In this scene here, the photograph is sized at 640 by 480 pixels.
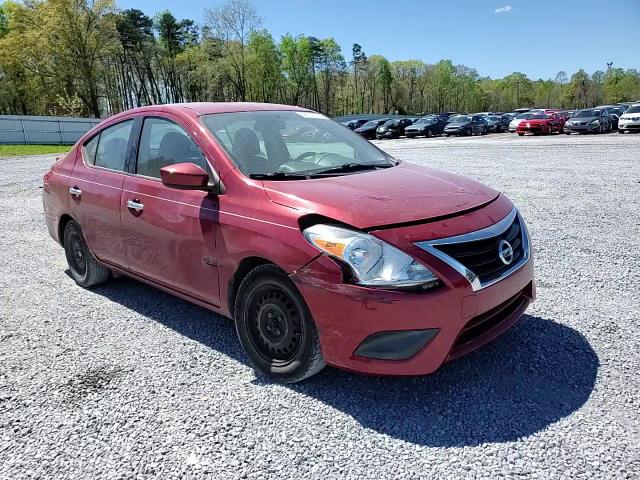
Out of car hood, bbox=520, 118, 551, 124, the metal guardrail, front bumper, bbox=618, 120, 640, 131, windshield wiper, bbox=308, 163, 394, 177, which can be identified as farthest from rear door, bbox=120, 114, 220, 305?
the metal guardrail

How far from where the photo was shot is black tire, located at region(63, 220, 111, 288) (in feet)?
15.0

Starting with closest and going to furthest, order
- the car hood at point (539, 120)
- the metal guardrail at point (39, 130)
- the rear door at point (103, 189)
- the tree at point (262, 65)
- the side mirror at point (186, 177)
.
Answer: the side mirror at point (186, 177)
the rear door at point (103, 189)
the car hood at point (539, 120)
the metal guardrail at point (39, 130)
the tree at point (262, 65)

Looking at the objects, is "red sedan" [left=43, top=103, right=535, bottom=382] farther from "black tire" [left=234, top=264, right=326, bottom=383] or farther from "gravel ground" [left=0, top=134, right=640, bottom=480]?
"gravel ground" [left=0, top=134, right=640, bottom=480]

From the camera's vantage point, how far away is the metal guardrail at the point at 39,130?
3131cm

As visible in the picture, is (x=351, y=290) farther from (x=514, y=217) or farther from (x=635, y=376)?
(x=635, y=376)

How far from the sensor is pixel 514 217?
3.14 m

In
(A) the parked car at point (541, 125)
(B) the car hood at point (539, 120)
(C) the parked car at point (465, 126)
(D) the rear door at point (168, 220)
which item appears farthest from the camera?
(C) the parked car at point (465, 126)

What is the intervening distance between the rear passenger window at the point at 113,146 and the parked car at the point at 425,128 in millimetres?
35156

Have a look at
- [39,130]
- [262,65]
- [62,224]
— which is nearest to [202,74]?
[262,65]

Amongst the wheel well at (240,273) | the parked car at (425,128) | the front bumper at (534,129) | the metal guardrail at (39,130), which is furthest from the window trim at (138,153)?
the parked car at (425,128)

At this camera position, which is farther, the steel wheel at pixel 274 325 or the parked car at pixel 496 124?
the parked car at pixel 496 124

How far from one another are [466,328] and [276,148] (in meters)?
1.82

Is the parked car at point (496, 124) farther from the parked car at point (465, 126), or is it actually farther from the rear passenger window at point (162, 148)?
the rear passenger window at point (162, 148)

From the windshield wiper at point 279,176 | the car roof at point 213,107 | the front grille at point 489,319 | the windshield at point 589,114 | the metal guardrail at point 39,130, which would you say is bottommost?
the front grille at point 489,319
